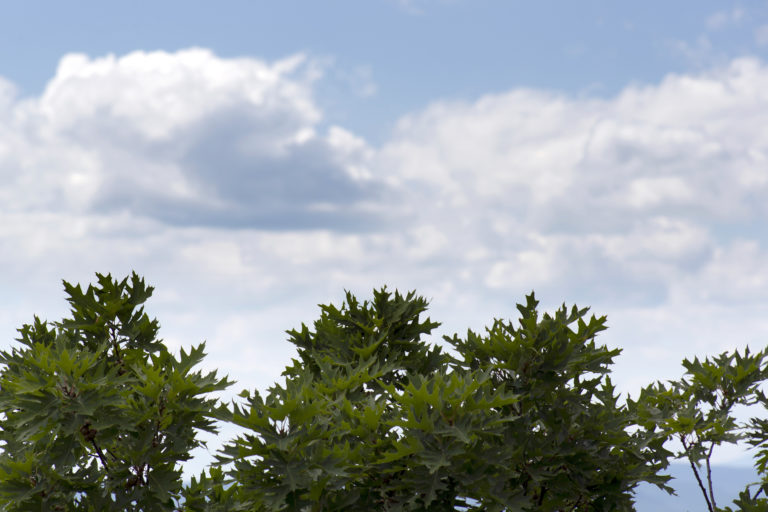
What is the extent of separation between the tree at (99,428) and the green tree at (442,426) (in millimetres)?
1224

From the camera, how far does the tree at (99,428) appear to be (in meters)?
10.6

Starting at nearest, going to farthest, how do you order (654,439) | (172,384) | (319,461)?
(319,461) < (172,384) < (654,439)

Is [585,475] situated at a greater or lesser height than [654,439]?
lesser

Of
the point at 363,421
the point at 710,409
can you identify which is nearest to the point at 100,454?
the point at 363,421

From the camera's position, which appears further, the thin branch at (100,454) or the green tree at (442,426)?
the thin branch at (100,454)

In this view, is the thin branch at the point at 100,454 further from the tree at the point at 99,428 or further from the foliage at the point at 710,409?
the foliage at the point at 710,409

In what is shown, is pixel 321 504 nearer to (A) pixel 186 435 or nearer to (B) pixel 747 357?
(A) pixel 186 435

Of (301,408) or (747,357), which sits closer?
(301,408)

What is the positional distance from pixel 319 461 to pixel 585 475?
4463 millimetres

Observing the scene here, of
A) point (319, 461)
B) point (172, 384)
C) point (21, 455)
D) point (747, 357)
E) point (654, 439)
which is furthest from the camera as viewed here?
point (747, 357)

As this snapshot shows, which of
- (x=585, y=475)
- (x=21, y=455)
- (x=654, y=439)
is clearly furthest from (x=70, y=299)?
(x=654, y=439)

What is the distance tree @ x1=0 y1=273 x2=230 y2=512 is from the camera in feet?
34.7

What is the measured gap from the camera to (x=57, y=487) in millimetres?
11352

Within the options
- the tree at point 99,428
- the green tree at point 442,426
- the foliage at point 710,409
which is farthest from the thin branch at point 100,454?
the foliage at point 710,409
